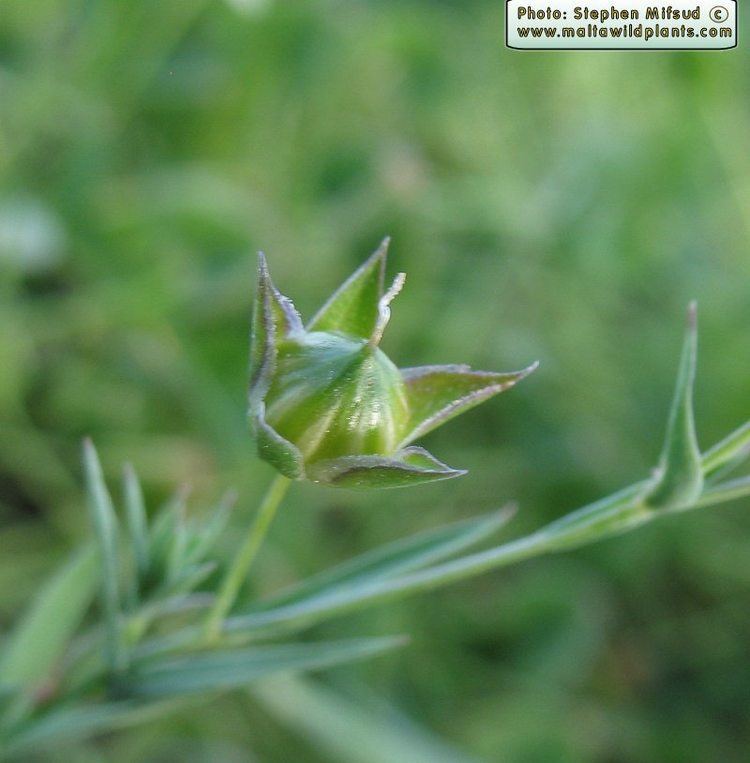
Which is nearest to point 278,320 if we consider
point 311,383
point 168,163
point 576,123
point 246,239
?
point 311,383

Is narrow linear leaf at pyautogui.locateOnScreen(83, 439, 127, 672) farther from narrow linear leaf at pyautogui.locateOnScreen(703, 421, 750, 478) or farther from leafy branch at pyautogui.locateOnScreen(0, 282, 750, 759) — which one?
narrow linear leaf at pyautogui.locateOnScreen(703, 421, 750, 478)

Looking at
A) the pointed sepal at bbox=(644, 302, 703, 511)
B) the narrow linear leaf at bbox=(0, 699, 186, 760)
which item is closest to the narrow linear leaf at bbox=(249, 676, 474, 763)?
the narrow linear leaf at bbox=(0, 699, 186, 760)

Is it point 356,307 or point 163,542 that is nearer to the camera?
point 356,307

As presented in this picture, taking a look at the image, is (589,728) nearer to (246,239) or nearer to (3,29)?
(246,239)

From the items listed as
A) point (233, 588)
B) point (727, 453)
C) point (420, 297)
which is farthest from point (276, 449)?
point (420, 297)

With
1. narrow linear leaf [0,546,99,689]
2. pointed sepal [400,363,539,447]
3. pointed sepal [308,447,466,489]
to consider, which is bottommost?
narrow linear leaf [0,546,99,689]

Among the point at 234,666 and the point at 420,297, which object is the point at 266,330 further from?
the point at 420,297

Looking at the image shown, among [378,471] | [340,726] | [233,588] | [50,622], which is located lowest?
[340,726]
